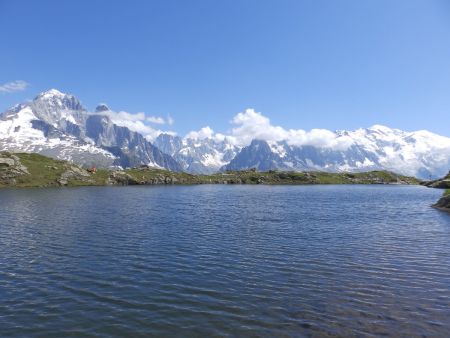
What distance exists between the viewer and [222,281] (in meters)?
34.7

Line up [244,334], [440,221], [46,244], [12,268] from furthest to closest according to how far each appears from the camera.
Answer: [440,221] → [46,244] → [12,268] → [244,334]

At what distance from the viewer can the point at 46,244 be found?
164ft

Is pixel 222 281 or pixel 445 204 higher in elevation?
pixel 445 204

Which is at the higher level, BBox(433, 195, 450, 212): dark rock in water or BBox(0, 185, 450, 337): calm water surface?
BBox(433, 195, 450, 212): dark rock in water

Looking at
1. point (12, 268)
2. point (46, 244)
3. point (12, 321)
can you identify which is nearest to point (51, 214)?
point (46, 244)

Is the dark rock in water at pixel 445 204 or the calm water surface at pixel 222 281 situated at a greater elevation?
the dark rock in water at pixel 445 204

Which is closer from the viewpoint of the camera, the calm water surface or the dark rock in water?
the calm water surface

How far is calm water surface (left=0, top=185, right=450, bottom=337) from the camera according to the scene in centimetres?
2502

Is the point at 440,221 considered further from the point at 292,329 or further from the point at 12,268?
the point at 12,268

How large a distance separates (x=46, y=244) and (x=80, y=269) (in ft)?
49.3

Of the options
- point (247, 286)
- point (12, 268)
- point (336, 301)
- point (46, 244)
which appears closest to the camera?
point (336, 301)

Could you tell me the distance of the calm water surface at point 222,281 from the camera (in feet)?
82.1

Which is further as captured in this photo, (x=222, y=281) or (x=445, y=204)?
(x=445, y=204)

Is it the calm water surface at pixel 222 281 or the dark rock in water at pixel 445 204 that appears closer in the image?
the calm water surface at pixel 222 281
